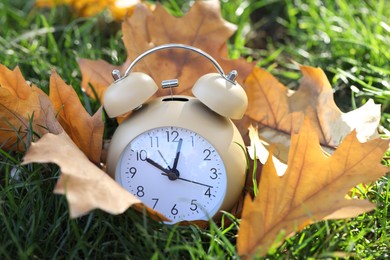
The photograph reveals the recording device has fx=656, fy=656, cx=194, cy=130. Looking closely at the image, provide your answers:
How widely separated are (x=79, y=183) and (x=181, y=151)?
0.35 metres

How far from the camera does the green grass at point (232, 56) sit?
169 centimetres

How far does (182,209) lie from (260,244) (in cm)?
27

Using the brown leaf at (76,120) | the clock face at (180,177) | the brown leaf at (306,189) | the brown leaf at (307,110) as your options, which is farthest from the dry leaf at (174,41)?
the brown leaf at (306,189)

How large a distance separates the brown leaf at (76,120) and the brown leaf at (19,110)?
0.06m

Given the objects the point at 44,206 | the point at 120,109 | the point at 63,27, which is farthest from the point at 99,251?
the point at 63,27

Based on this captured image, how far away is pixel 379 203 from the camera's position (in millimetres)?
1889

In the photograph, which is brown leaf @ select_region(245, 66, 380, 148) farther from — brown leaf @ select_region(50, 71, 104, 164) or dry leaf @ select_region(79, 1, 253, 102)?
brown leaf @ select_region(50, 71, 104, 164)

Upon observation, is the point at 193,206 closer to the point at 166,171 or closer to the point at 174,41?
the point at 166,171

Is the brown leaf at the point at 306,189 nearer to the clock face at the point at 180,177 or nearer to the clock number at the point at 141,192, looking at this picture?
the clock face at the point at 180,177

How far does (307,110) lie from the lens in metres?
2.15

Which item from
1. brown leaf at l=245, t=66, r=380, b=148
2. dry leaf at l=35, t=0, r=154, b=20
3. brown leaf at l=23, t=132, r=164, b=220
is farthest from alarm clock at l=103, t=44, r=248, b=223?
dry leaf at l=35, t=0, r=154, b=20

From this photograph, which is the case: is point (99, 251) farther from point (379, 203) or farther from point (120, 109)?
point (379, 203)

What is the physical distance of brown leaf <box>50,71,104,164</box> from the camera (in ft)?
6.42

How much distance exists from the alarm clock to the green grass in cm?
8
